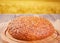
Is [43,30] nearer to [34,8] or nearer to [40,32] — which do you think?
[40,32]

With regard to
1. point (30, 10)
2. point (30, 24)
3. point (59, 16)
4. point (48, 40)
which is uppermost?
point (30, 10)

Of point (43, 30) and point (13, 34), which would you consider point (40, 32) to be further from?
point (13, 34)

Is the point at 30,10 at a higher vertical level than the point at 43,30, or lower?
higher

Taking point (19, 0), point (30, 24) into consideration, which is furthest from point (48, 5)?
point (30, 24)

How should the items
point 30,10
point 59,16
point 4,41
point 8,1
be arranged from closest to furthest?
point 4,41 < point 59,16 < point 30,10 < point 8,1

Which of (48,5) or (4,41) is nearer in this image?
(4,41)

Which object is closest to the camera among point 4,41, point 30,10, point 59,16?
point 4,41
